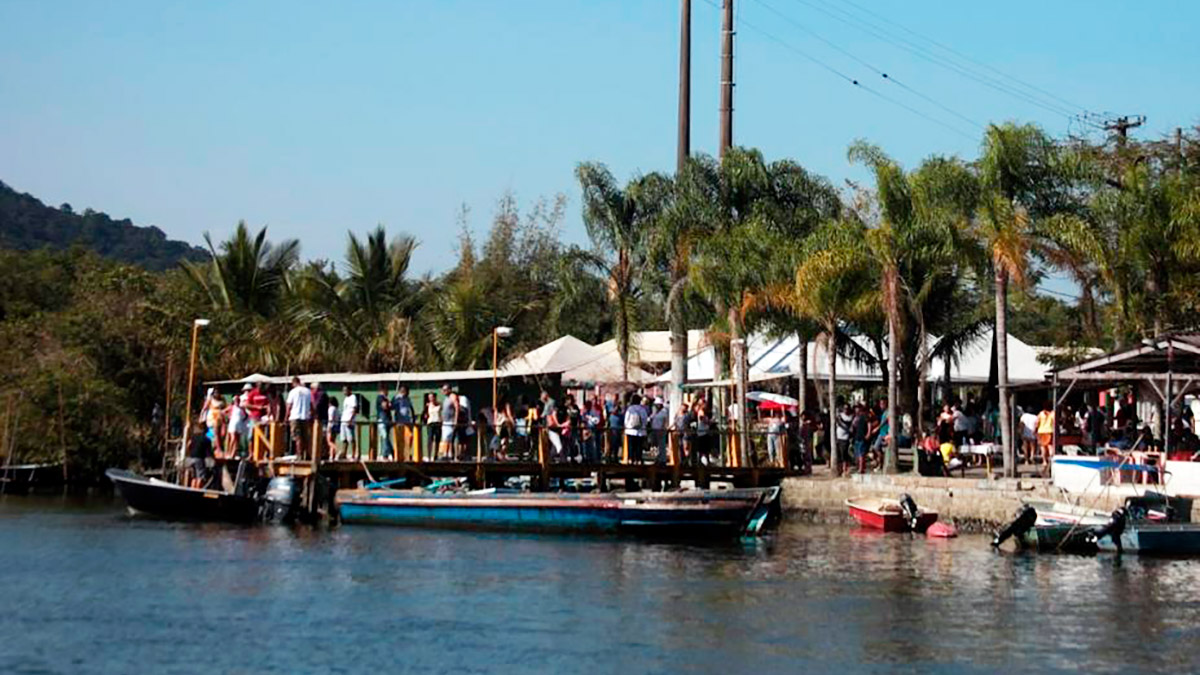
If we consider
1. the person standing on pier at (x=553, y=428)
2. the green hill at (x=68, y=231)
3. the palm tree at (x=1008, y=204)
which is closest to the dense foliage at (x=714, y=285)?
the palm tree at (x=1008, y=204)

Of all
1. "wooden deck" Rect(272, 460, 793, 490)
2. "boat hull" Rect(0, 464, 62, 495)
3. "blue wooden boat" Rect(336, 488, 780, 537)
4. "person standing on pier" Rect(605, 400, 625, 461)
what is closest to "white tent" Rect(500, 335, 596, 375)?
"person standing on pier" Rect(605, 400, 625, 461)

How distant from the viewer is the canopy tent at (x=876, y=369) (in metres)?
45.6

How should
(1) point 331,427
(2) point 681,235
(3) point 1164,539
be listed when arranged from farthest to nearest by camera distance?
(2) point 681,235, (1) point 331,427, (3) point 1164,539

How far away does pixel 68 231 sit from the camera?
7313 inches

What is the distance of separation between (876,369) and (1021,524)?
15.6 metres

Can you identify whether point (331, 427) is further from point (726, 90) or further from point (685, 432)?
point (726, 90)

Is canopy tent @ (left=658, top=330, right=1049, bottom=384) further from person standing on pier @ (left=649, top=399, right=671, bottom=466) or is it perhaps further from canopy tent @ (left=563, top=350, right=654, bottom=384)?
person standing on pier @ (left=649, top=399, right=671, bottom=466)

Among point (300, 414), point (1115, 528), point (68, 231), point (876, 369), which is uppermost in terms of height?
point (68, 231)

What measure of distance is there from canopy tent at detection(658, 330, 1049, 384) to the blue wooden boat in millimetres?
11365

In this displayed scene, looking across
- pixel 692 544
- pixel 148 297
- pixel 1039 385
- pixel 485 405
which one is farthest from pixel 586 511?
pixel 148 297

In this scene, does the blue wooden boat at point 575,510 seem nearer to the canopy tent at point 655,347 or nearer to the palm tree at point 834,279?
the palm tree at point 834,279

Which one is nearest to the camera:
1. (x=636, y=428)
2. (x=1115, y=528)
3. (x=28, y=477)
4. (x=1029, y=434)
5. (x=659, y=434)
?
(x=1115, y=528)

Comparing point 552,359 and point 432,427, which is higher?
point 552,359

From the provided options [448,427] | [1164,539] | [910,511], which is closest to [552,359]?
[448,427]
